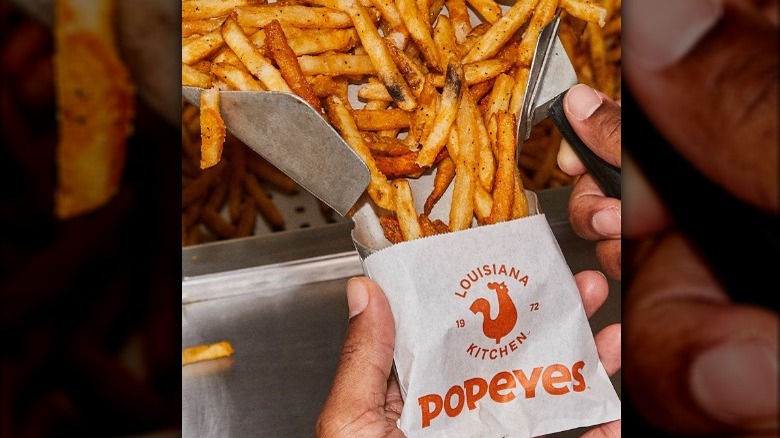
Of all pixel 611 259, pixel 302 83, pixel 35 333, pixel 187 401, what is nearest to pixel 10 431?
pixel 35 333

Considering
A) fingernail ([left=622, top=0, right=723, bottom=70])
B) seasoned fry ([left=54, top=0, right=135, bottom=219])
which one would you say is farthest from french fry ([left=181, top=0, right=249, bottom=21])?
fingernail ([left=622, top=0, right=723, bottom=70])

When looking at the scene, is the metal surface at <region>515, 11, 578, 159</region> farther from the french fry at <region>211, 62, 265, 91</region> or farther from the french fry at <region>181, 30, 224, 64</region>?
the french fry at <region>181, 30, 224, 64</region>

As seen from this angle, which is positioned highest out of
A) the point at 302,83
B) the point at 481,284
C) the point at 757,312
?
the point at 757,312

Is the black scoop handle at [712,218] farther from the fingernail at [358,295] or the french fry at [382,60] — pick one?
the french fry at [382,60]

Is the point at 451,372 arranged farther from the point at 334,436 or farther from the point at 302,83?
the point at 302,83

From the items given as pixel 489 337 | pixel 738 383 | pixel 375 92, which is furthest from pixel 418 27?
pixel 738 383

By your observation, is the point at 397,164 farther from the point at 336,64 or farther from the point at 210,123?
the point at 210,123

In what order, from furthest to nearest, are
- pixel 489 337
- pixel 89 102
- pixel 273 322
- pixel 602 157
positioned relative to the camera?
1. pixel 273 322
2. pixel 602 157
3. pixel 489 337
4. pixel 89 102
